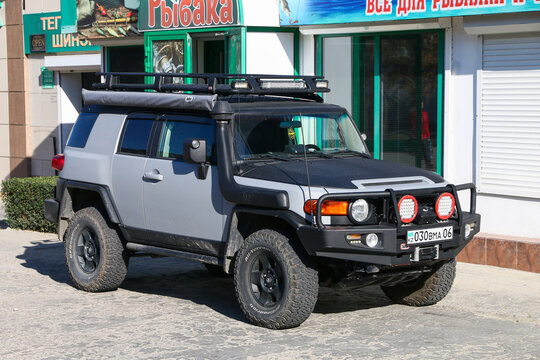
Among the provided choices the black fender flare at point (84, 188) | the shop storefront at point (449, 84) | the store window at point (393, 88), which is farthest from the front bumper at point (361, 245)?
the store window at point (393, 88)

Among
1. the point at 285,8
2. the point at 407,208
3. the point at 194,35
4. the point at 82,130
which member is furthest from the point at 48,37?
the point at 407,208

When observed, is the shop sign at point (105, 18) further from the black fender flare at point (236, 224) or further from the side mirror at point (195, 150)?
the black fender flare at point (236, 224)

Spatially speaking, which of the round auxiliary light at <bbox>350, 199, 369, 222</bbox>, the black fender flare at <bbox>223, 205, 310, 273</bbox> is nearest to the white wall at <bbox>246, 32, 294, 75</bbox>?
the black fender flare at <bbox>223, 205, 310, 273</bbox>

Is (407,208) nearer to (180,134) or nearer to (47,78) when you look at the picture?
(180,134)

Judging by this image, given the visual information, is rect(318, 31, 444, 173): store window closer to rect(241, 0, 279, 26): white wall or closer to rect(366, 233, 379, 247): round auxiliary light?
rect(241, 0, 279, 26): white wall

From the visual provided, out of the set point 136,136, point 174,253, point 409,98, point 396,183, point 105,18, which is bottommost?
point 174,253

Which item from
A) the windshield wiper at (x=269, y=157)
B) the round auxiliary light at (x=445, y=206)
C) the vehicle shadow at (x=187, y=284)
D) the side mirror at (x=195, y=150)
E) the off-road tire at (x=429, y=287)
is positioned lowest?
the vehicle shadow at (x=187, y=284)

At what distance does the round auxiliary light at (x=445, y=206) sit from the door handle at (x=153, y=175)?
98.7 inches

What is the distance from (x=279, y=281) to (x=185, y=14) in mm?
7308

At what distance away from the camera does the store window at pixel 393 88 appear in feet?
39.6

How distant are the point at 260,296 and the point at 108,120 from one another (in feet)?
8.92

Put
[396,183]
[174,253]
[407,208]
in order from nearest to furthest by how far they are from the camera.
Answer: [407,208] → [396,183] → [174,253]

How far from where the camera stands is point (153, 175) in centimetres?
854

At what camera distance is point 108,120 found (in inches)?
367
